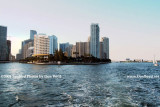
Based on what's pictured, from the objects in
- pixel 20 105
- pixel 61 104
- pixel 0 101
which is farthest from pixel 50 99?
pixel 0 101

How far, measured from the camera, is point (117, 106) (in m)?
17.9

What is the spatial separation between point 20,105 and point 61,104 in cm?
489

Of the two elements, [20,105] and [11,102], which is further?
[11,102]

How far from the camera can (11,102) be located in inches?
739

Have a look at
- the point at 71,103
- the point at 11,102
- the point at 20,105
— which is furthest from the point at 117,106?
the point at 11,102

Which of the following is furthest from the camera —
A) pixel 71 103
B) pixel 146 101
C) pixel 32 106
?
pixel 146 101

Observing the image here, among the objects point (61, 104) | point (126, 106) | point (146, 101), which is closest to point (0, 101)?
point (61, 104)

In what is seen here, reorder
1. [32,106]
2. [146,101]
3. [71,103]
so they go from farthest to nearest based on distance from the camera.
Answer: [146,101], [71,103], [32,106]

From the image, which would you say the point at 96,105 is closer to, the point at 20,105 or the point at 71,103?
the point at 71,103

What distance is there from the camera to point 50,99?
20297mm

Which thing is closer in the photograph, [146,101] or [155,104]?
[155,104]

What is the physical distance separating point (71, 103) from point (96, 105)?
10.4ft

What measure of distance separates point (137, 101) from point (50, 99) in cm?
1202

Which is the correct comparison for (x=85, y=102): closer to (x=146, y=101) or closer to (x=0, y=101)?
(x=146, y=101)
